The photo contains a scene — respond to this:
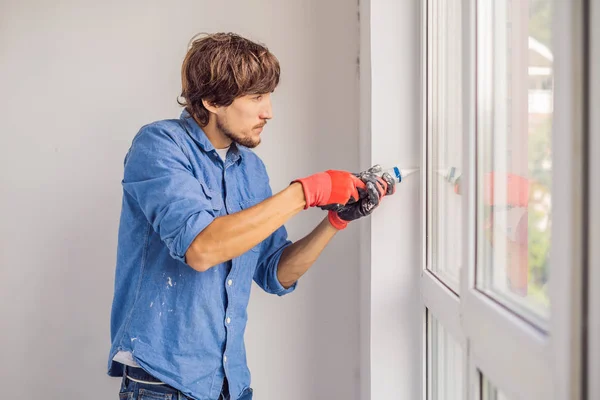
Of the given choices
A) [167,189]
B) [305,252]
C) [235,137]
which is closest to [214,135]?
[235,137]

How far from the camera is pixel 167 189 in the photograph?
1.09m

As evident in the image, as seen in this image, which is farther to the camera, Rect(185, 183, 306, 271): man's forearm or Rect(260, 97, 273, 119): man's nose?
Rect(260, 97, 273, 119): man's nose

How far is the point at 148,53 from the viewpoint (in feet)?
5.68

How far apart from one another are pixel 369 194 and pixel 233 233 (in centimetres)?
34

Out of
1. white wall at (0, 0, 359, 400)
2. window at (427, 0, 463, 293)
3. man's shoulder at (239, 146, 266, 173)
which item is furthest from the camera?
white wall at (0, 0, 359, 400)

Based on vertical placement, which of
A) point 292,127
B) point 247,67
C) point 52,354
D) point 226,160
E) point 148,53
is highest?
point 148,53

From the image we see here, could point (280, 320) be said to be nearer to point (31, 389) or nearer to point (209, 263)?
point (209, 263)

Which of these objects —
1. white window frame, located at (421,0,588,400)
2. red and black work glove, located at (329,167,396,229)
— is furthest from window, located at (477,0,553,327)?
red and black work glove, located at (329,167,396,229)

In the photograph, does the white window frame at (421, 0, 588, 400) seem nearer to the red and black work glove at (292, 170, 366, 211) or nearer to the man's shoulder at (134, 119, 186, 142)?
the red and black work glove at (292, 170, 366, 211)

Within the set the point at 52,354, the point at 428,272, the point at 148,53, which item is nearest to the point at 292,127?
the point at 148,53

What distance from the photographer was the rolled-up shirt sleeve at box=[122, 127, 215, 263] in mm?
1073

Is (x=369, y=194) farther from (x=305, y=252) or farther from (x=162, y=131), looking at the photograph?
(x=162, y=131)

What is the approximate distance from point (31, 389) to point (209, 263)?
1131 mm

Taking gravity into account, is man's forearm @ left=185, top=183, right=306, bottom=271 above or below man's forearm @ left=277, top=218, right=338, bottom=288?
Result: above
